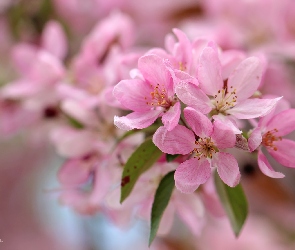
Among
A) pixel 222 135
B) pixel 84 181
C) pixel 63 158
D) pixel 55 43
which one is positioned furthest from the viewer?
pixel 63 158

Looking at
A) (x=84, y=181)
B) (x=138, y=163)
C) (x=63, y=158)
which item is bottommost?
(x=63, y=158)

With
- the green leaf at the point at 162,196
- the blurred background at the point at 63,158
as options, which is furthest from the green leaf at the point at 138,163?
the blurred background at the point at 63,158

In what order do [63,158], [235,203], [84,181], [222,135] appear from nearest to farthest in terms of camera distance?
[222,135] → [235,203] → [84,181] → [63,158]

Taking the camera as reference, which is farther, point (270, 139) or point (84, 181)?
point (84, 181)

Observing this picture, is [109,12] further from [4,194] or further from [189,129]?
[4,194]

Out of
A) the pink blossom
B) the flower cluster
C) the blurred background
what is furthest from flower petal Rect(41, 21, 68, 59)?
the flower cluster

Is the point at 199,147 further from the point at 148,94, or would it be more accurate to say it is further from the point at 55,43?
the point at 55,43

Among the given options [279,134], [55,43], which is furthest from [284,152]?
[55,43]
